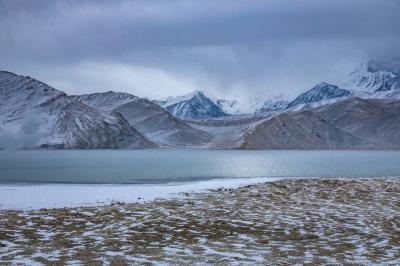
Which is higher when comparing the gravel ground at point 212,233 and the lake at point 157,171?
the lake at point 157,171

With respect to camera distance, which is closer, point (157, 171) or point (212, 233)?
point (212, 233)

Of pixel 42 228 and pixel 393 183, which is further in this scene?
pixel 393 183

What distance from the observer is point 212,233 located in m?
19.8

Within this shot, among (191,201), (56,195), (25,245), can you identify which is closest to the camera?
(25,245)

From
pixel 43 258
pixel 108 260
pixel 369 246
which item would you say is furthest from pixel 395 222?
pixel 43 258

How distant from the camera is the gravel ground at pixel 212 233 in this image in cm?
1548

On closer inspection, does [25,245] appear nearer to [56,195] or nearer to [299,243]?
[299,243]

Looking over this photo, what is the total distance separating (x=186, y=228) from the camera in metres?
20.7

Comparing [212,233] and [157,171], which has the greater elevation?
[157,171]

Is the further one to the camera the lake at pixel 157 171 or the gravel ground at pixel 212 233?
the lake at pixel 157 171

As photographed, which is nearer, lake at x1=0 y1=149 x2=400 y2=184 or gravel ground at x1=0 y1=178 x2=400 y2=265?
gravel ground at x1=0 y1=178 x2=400 y2=265

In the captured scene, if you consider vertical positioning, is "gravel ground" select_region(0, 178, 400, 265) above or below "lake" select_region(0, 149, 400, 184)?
below

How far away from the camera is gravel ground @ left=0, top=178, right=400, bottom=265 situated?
15477 mm

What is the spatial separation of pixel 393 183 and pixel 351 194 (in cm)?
874
